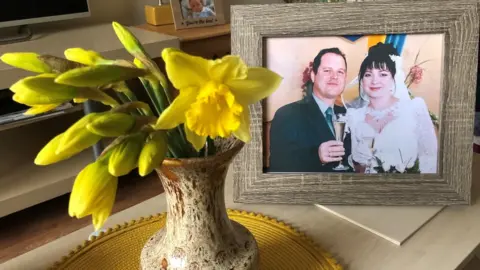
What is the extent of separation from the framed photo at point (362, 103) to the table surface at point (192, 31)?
1179mm

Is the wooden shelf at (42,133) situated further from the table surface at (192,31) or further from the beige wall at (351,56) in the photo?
the beige wall at (351,56)

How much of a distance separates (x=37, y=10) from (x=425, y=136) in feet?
5.07

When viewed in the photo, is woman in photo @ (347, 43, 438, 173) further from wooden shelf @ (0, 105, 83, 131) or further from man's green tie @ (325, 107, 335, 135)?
wooden shelf @ (0, 105, 83, 131)

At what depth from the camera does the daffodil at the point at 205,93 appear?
20.0 inches

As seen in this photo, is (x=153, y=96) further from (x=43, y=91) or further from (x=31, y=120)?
(x=31, y=120)

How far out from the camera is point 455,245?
2.43 feet

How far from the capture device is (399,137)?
839 millimetres

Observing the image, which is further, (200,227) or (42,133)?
(42,133)

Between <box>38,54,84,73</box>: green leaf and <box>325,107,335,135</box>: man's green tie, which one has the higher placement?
<box>38,54,84,73</box>: green leaf

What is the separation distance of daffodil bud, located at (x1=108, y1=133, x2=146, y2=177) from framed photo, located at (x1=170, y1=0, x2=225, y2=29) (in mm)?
1650

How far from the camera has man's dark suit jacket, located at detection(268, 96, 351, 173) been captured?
2.78ft

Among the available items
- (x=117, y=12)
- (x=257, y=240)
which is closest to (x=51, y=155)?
(x=257, y=240)

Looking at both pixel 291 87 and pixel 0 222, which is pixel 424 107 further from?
pixel 0 222

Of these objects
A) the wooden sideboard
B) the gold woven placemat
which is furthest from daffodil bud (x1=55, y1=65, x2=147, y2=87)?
the wooden sideboard
